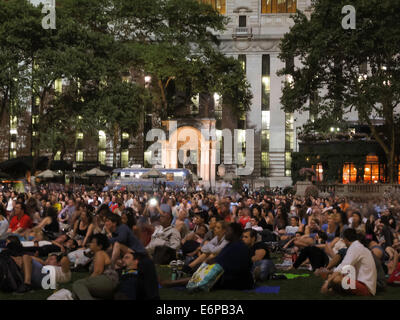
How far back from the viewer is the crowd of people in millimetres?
11234

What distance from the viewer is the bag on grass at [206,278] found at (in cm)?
1209

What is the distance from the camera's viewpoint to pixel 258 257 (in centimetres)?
1416

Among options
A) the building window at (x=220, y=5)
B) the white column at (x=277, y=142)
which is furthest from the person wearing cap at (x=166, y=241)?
the building window at (x=220, y=5)

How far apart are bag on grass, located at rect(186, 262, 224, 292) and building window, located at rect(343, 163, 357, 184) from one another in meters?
41.8

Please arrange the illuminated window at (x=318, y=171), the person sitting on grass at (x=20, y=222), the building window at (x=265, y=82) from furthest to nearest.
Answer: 1. the building window at (x=265, y=82)
2. the illuminated window at (x=318, y=171)
3. the person sitting on grass at (x=20, y=222)

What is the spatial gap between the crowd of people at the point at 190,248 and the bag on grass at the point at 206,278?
0.47ft

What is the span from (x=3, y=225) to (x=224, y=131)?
154 feet

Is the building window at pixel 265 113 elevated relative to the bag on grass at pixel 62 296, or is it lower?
elevated

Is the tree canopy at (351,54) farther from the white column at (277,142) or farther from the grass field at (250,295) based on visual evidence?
the grass field at (250,295)

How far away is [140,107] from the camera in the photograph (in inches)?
2057

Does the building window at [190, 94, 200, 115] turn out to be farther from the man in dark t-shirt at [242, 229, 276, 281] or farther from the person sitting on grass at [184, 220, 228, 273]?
the person sitting on grass at [184, 220, 228, 273]

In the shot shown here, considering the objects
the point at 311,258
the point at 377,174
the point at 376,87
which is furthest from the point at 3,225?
the point at 377,174

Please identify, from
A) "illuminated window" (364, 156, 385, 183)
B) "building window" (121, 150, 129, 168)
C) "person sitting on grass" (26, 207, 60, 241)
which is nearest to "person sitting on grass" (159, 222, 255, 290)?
"person sitting on grass" (26, 207, 60, 241)

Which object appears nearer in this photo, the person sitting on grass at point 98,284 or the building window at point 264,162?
the person sitting on grass at point 98,284
